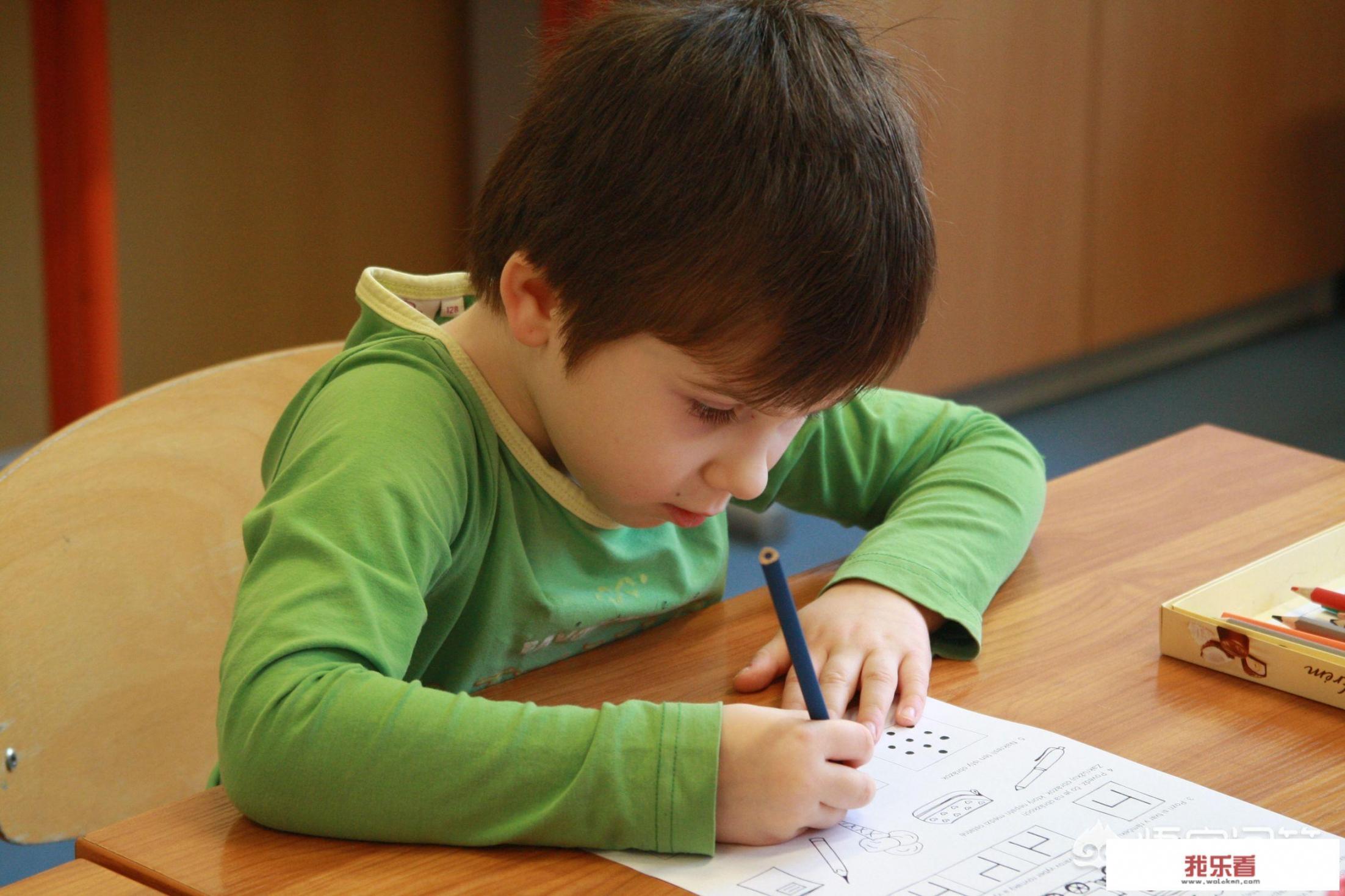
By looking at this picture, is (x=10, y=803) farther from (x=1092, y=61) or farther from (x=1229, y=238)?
(x=1229, y=238)

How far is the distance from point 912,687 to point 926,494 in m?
0.23

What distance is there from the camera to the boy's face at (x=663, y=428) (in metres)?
0.68

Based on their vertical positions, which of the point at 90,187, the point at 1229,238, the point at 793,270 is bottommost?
the point at 1229,238

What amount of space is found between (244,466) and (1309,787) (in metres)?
0.65

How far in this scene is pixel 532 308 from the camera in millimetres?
728

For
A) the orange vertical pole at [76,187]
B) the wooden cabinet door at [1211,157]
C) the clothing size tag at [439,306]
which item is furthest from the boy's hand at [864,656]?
the wooden cabinet door at [1211,157]

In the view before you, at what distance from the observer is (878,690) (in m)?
0.69

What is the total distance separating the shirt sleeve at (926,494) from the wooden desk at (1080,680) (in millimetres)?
24

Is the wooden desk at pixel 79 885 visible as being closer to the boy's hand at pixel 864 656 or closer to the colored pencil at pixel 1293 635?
the boy's hand at pixel 864 656

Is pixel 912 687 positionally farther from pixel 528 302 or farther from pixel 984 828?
pixel 528 302

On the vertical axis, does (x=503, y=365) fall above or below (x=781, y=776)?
above

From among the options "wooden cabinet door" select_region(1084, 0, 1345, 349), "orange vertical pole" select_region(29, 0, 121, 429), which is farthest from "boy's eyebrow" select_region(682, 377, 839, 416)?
"wooden cabinet door" select_region(1084, 0, 1345, 349)

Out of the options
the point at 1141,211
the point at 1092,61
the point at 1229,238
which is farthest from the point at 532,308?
the point at 1229,238

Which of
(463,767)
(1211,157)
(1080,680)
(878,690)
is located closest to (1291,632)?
(1080,680)
